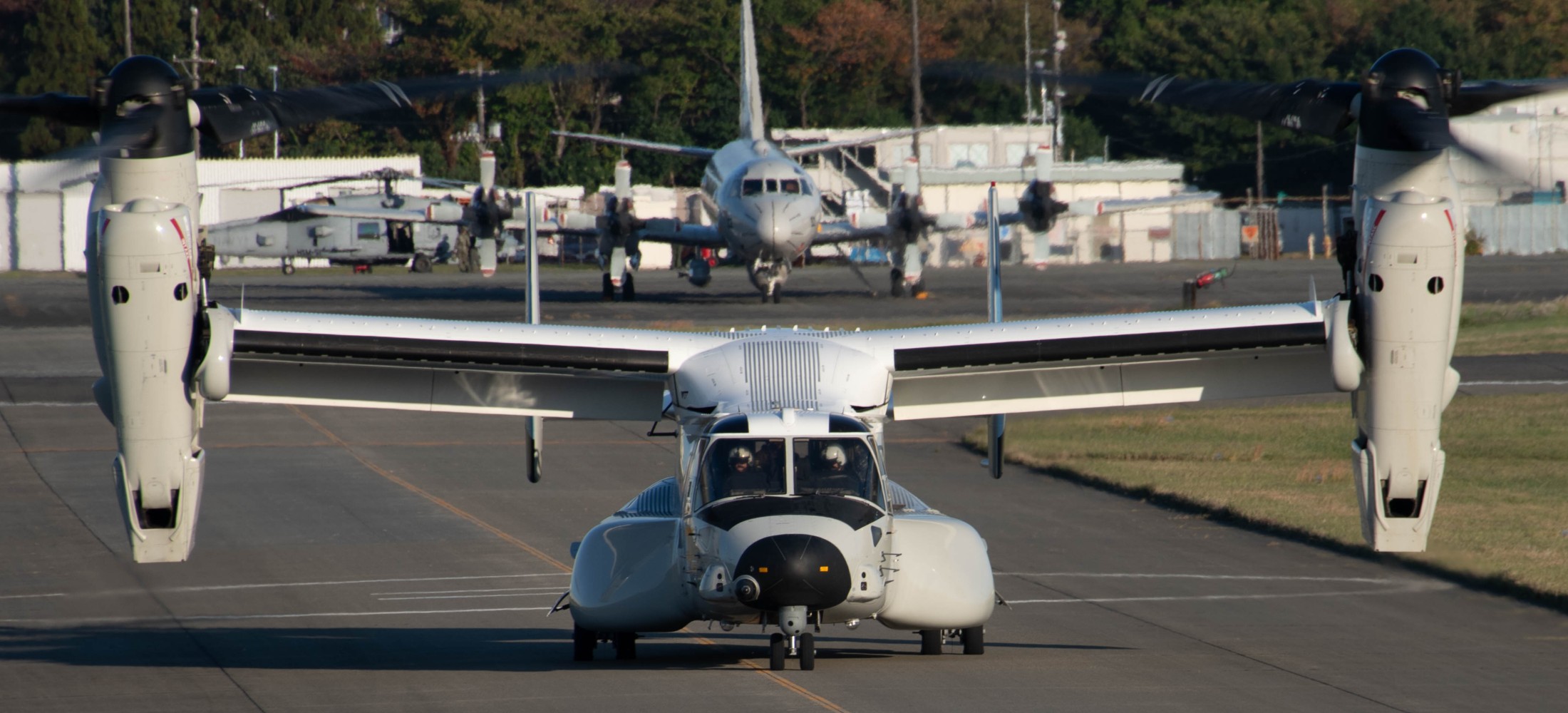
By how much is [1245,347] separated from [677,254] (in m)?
76.2

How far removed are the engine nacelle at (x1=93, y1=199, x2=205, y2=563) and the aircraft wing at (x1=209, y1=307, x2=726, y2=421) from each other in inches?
18.9

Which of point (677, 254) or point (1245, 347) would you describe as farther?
point (677, 254)

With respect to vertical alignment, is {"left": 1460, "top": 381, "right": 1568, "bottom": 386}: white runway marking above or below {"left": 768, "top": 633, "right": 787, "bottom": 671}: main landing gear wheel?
below

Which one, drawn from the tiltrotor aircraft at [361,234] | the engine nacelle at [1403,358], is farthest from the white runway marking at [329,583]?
the tiltrotor aircraft at [361,234]

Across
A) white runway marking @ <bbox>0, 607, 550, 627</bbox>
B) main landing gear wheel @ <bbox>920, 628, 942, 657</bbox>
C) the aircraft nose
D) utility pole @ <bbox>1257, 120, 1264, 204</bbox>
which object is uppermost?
utility pole @ <bbox>1257, 120, 1264, 204</bbox>

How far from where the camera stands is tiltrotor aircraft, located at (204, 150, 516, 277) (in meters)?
69.7

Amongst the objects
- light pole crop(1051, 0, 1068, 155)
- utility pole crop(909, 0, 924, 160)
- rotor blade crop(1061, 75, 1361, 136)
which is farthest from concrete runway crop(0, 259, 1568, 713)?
light pole crop(1051, 0, 1068, 155)

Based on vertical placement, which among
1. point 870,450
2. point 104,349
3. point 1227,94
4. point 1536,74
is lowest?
point 870,450

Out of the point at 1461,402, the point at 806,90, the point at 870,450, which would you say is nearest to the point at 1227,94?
the point at 870,450

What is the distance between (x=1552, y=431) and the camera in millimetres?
30172

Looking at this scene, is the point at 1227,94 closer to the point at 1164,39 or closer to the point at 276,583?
the point at 276,583

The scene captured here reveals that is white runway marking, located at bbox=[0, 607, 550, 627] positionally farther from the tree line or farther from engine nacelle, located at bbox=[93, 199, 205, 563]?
the tree line

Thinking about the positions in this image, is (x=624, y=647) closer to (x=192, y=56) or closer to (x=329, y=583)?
(x=329, y=583)

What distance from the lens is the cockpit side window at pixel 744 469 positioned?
12.4 metres
